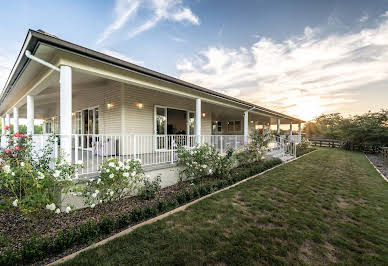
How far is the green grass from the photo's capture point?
6.81 feet

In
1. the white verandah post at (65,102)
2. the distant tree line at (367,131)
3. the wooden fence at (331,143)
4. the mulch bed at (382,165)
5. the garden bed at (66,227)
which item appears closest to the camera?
the garden bed at (66,227)

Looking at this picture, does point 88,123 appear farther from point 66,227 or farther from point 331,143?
point 331,143

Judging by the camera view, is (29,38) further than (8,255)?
Yes

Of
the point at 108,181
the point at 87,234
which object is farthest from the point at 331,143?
the point at 87,234

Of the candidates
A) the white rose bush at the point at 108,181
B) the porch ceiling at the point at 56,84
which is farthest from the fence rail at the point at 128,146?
the porch ceiling at the point at 56,84

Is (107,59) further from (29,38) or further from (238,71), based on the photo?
(238,71)

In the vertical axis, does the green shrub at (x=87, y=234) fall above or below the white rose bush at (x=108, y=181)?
below

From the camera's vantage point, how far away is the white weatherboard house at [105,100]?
11.0 ft

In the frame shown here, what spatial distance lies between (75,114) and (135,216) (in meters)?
9.07

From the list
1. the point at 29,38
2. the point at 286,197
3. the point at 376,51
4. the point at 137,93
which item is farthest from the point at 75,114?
the point at 376,51

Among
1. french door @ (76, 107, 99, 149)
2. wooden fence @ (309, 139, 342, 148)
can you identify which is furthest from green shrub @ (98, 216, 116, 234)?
wooden fence @ (309, 139, 342, 148)

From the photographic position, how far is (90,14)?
878 cm

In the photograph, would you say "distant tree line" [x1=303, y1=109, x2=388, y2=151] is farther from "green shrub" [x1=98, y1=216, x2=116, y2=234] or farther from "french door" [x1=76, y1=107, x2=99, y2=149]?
"french door" [x1=76, y1=107, x2=99, y2=149]

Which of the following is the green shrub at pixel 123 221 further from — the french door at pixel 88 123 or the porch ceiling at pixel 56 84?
the french door at pixel 88 123
